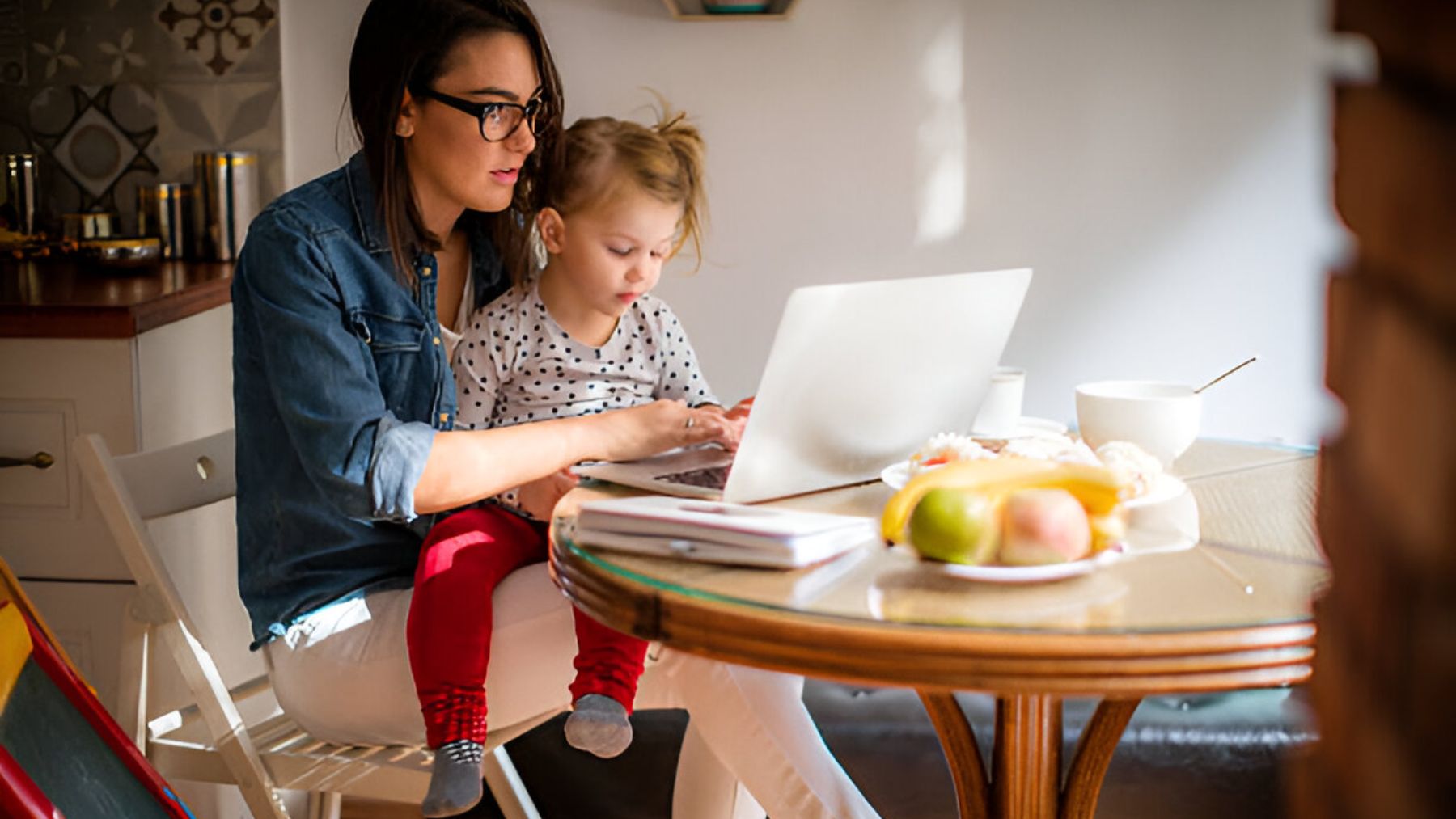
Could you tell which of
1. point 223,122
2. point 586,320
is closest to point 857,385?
point 586,320

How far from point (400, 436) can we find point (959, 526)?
65 centimetres

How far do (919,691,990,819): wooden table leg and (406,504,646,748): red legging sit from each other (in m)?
0.31

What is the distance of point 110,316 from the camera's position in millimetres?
2064

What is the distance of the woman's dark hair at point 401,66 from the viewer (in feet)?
5.49

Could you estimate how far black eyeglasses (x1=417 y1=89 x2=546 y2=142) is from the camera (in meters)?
1.68

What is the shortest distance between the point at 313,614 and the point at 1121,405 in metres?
0.90

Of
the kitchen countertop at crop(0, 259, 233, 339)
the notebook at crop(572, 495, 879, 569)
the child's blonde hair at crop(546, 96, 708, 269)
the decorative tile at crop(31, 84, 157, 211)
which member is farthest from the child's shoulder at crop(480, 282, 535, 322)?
the decorative tile at crop(31, 84, 157, 211)

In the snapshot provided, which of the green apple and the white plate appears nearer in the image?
the green apple

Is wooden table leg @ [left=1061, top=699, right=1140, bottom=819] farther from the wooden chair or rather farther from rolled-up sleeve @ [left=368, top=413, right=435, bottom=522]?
rolled-up sleeve @ [left=368, top=413, right=435, bottom=522]

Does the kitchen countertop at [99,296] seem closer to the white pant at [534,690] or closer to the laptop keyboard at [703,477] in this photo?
the white pant at [534,690]

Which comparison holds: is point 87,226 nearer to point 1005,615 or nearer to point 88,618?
point 88,618

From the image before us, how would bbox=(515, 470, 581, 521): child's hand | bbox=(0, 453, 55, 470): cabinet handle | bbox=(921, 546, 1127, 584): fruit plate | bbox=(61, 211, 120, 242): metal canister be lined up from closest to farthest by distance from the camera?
bbox=(921, 546, 1127, 584): fruit plate → bbox=(515, 470, 581, 521): child's hand → bbox=(0, 453, 55, 470): cabinet handle → bbox=(61, 211, 120, 242): metal canister

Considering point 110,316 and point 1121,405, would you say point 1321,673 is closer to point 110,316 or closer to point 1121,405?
point 1121,405

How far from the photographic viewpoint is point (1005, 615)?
1026 millimetres
